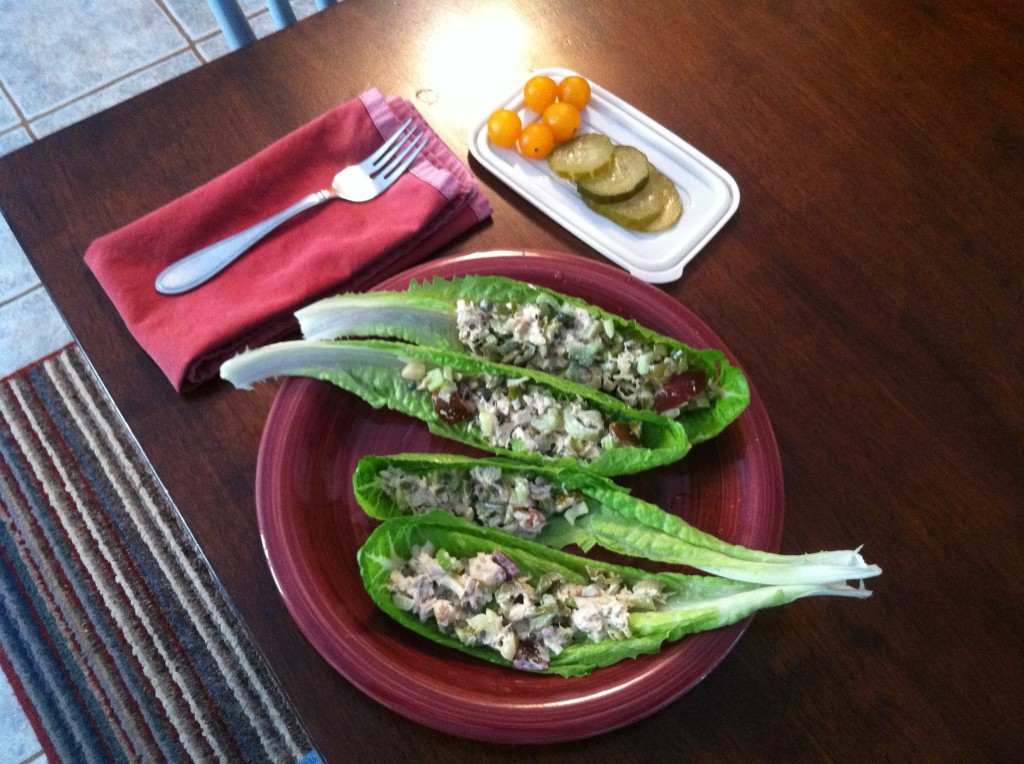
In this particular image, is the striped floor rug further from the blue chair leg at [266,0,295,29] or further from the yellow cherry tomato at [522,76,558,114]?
the yellow cherry tomato at [522,76,558,114]

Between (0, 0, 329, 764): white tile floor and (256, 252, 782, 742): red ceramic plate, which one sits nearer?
(256, 252, 782, 742): red ceramic plate

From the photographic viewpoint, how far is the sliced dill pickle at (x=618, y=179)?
1366 mm

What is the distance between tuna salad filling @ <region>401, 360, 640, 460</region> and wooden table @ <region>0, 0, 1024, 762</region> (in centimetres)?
29

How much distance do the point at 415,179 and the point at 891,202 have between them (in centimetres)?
92

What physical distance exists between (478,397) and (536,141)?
53 centimetres

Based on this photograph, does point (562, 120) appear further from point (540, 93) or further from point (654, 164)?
point (654, 164)

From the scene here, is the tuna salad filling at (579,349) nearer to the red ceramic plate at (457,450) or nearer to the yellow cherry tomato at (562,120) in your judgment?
the red ceramic plate at (457,450)

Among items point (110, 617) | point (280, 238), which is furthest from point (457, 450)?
point (110, 617)

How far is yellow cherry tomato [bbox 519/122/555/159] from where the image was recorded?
1406 millimetres

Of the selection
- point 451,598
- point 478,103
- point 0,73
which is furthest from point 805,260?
point 0,73

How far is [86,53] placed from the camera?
8.66 feet

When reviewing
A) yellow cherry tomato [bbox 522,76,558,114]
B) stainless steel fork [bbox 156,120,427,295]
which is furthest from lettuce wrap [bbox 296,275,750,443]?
yellow cherry tomato [bbox 522,76,558,114]

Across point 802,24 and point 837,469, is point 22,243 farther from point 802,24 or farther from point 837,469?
point 802,24

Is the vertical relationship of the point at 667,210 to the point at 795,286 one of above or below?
above
